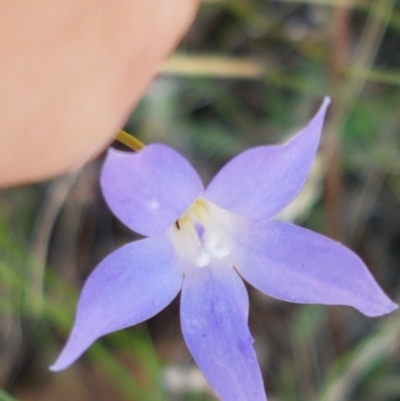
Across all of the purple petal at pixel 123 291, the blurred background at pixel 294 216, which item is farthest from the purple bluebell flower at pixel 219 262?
the blurred background at pixel 294 216

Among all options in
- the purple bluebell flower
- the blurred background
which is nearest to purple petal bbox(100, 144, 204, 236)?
the purple bluebell flower

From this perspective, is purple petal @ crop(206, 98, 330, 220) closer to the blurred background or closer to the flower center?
the flower center

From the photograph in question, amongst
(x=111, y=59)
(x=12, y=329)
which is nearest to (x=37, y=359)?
Result: (x=12, y=329)

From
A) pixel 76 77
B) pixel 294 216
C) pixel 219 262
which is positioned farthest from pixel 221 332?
pixel 294 216

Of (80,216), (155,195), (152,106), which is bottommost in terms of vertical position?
(80,216)

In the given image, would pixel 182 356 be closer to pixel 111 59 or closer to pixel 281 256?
pixel 281 256
